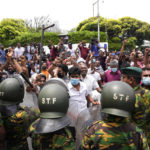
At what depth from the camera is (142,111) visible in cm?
250

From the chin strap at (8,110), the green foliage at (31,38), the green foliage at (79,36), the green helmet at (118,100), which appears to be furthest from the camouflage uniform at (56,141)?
the green foliage at (79,36)

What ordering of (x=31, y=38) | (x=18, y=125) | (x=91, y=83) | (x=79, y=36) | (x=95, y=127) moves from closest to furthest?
(x=95, y=127)
(x=18, y=125)
(x=91, y=83)
(x=31, y=38)
(x=79, y=36)

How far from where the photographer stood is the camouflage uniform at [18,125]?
7.92 feet

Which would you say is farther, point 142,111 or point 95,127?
point 142,111

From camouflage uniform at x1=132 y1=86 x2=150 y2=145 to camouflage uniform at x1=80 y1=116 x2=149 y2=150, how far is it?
63cm

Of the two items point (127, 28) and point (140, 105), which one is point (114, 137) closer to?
point (140, 105)

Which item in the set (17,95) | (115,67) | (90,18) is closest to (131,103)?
(17,95)

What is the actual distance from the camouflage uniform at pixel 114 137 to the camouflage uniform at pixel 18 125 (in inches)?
32.9

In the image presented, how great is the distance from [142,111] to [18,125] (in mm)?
1480

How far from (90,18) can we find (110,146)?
43573mm

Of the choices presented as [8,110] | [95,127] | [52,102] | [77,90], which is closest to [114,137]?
[95,127]

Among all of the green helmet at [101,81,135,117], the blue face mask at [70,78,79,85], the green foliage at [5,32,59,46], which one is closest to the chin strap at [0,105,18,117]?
the green helmet at [101,81,135,117]

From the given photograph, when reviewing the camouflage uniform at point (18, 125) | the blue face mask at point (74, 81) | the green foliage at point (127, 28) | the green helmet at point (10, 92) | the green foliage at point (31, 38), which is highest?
the green foliage at point (127, 28)

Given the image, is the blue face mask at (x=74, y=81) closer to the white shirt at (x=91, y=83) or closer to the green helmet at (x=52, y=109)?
the white shirt at (x=91, y=83)
